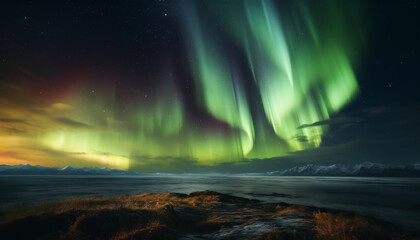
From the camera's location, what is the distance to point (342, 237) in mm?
9938

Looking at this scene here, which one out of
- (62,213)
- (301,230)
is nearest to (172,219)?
(62,213)

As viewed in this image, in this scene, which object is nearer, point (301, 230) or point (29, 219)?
point (301, 230)

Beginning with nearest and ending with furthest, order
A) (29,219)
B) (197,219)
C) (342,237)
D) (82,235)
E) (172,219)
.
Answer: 1. (342,237)
2. (82,235)
3. (29,219)
4. (172,219)
5. (197,219)

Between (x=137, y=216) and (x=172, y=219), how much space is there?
2834mm

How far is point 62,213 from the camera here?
13750 millimetres

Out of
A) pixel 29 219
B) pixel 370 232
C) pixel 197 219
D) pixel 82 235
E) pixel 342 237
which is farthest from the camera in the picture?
pixel 197 219

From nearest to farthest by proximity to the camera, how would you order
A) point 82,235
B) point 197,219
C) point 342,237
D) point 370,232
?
point 342,237 < point 82,235 < point 370,232 < point 197,219

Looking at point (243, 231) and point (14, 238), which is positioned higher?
point (14, 238)

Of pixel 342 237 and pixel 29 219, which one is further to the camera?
pixel 29 219

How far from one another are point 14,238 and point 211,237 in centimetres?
1134

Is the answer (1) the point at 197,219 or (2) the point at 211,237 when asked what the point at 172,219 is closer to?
(1) the point at 197,219

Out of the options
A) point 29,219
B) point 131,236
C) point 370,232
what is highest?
point 29,219

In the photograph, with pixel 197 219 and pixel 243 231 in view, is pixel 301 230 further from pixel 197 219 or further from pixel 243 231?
pixel 197 219

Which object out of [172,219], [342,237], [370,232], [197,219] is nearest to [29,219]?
[172,219]
